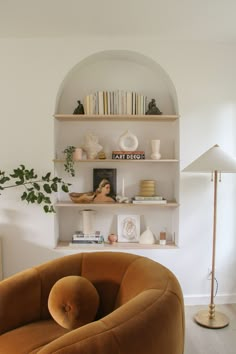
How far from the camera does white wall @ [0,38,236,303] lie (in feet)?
8.71

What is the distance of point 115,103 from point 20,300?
1.88 m

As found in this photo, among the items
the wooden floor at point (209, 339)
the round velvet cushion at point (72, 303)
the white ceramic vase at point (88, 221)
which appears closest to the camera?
the round velvet cushion at point (72, 303)

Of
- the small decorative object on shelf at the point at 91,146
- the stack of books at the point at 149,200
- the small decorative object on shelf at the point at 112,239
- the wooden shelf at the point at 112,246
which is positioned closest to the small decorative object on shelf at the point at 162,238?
the wooden shelf at the point at 112,246

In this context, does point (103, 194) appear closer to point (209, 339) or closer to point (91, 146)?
point (91, 146)

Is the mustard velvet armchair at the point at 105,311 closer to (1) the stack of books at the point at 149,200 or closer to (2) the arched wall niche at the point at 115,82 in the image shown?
(1) the stack of books at the point at 149,200

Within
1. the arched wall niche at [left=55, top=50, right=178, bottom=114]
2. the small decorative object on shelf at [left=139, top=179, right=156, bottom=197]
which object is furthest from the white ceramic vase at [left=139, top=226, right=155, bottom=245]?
the arched wall niche at [left=55, top=50, right=178, bottom=114]

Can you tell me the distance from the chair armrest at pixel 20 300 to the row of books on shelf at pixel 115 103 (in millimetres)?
1608

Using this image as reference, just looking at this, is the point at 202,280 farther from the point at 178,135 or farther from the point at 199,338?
the point at 178,135

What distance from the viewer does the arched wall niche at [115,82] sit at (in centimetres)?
291

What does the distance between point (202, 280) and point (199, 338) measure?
24.8 inches

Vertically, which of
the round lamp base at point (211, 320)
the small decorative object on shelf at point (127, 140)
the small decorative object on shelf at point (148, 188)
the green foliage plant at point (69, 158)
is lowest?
the round lamp base at point (211, 320)

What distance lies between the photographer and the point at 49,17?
2232 millimetres

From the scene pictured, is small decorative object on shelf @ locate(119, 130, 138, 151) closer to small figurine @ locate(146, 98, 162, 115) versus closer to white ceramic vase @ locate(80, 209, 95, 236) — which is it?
small figurine @ locate(146, 98, 162, 115)

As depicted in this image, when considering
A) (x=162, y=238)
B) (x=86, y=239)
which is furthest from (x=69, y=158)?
(x=162, y=238)
